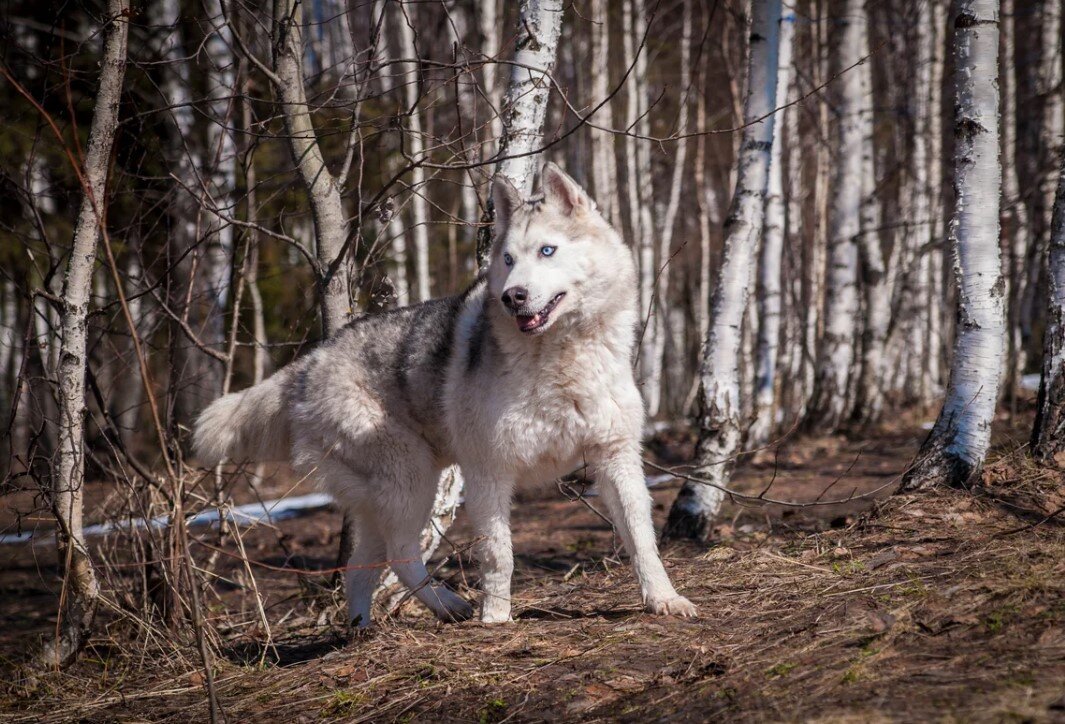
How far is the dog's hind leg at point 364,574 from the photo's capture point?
4680 millimetres

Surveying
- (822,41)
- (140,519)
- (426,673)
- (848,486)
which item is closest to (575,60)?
(822,41)

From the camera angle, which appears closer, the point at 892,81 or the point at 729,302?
the point at 729,302

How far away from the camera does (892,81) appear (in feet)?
48.6

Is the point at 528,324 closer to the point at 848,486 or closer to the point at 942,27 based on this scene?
the point at 848,486

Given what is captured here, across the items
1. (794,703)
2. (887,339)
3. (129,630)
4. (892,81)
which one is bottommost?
(129,630)

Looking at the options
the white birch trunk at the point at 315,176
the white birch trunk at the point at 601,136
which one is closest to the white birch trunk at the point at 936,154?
the white birch trunk at the point at 601,136

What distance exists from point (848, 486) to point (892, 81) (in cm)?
1003

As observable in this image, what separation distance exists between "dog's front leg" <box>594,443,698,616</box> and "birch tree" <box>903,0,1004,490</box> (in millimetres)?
1639

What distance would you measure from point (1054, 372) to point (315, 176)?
416 centimetres

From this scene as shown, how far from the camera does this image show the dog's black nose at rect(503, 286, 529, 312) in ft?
12.4

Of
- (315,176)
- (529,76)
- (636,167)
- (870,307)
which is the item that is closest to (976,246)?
(529,76)

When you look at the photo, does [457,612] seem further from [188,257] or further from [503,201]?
[188,257]

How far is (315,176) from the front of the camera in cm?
511

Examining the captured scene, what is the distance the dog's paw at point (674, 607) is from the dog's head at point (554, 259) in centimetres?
131
